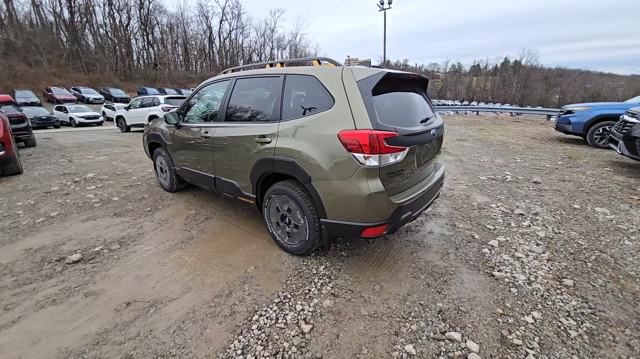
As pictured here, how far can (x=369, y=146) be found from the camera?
223 centimetres

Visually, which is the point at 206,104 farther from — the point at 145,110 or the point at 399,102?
the point at 145,110

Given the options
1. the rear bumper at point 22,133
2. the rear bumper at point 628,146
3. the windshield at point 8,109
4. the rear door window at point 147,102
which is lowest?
the rear bumper at point 628,146

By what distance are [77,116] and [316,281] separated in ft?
64.3

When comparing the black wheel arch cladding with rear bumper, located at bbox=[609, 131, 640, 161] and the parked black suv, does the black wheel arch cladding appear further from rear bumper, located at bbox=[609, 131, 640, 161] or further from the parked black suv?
the parked black suv

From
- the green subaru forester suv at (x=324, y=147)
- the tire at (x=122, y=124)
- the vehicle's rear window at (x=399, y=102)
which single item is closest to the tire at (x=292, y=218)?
the green subaru forester suv at (x=324, y=147)

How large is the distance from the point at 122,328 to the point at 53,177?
15.5 ft

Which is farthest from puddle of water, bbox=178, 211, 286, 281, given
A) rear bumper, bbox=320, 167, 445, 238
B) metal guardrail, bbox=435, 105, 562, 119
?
metal guardrail, bbox=435, 105, 562, 119

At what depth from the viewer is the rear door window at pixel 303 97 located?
8.23ft

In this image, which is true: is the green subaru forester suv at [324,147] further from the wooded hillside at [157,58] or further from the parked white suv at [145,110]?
the wooded hillside at [157,58]

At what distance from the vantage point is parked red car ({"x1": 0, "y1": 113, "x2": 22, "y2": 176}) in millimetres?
5051

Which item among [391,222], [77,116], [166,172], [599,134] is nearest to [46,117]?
[77,116]

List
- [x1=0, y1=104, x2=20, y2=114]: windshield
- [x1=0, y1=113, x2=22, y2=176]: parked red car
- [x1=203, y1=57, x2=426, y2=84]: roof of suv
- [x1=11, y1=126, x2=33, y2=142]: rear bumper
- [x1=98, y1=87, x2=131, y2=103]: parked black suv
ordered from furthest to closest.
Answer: [x1=98, y1=87, x2=131, y2=103]: parked black suv < [x1=0, y1=104, x2=20, y2=114]: windshield < [x1=11, y1=126, x2=33, y2=142]: rear bumper < [x1=0, y1=113, x2=22, y2=176]: parked red car < [x1=203, y1=57, x2=426, y2=84]: roof of suv

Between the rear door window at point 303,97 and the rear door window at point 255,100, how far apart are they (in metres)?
0.11

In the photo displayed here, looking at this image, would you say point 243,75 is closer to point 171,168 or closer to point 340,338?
point 171,168
